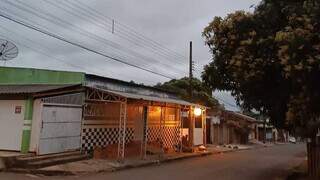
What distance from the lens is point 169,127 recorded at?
97.6 feet

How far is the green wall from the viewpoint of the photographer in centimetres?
2274

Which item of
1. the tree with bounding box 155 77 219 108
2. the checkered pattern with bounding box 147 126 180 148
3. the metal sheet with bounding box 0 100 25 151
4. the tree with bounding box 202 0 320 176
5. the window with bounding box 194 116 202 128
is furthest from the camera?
the tree with bounding box 155 77 219 108

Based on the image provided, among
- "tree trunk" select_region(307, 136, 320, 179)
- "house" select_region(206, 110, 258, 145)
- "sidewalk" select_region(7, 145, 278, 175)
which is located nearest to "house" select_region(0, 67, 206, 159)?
"sidewalk" select_region(7, 145, 278, 175)

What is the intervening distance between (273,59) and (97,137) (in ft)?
38.0

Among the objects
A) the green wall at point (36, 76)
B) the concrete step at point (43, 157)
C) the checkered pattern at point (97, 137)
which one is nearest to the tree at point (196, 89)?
the checkered pattern at point (97, 137)

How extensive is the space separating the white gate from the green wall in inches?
104

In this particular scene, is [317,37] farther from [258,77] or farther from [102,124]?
[102,124]

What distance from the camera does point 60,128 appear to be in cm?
1938

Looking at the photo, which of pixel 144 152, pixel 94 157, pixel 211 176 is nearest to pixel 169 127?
pixel 144 152

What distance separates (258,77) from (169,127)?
17095 millimetres

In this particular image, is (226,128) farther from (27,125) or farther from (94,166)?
(27,125)

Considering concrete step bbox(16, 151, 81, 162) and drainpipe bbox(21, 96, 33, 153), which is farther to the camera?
drainpipe bbox(21, 96, 33, 153)

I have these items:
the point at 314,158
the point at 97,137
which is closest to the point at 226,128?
the point at 97,137

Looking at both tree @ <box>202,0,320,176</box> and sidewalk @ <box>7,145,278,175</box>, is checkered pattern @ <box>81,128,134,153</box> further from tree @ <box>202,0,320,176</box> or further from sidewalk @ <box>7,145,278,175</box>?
tree @ <box>202,0,320,176</box>
